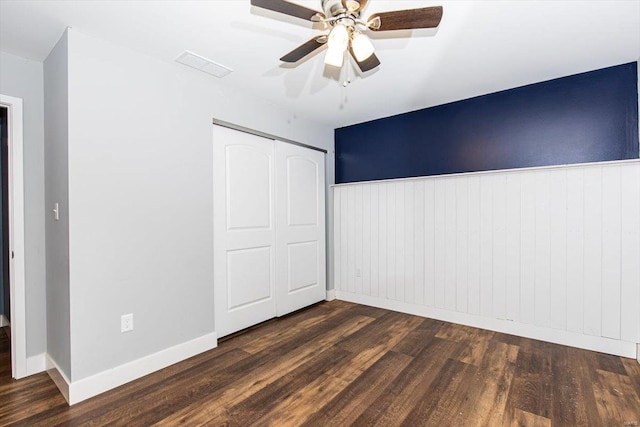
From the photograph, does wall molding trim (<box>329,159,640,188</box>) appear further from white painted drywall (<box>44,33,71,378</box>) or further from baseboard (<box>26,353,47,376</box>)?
baseboard (<box>26,353,47,376</box>)

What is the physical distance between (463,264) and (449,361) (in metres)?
1.12

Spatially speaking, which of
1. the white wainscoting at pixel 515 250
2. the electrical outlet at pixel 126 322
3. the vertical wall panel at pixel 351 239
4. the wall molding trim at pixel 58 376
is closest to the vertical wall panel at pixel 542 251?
the white wainscoting at pixel 515 250

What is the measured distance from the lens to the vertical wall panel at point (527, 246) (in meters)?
2.83

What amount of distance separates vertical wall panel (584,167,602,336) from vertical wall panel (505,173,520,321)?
49 cm

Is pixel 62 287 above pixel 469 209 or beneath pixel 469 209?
beneath

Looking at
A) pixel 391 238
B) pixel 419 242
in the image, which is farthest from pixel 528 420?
pixel 391 238

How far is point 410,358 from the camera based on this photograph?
2.47 meters

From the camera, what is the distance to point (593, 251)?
2.57 m

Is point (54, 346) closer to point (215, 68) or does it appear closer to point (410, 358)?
point (215, 68)

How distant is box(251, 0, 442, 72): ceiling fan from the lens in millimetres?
1410

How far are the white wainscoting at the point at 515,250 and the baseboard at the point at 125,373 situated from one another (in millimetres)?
2162

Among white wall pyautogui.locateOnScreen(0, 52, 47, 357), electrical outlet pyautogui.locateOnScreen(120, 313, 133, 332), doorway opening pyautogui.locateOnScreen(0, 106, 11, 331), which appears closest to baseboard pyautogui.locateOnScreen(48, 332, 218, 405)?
electrical outlet pyautogui.locateOnScreen(120, 313, 133, 332)

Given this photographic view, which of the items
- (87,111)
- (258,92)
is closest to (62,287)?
(87,111)

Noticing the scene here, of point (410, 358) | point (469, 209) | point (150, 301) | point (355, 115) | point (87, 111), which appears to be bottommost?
point (410, 358)
